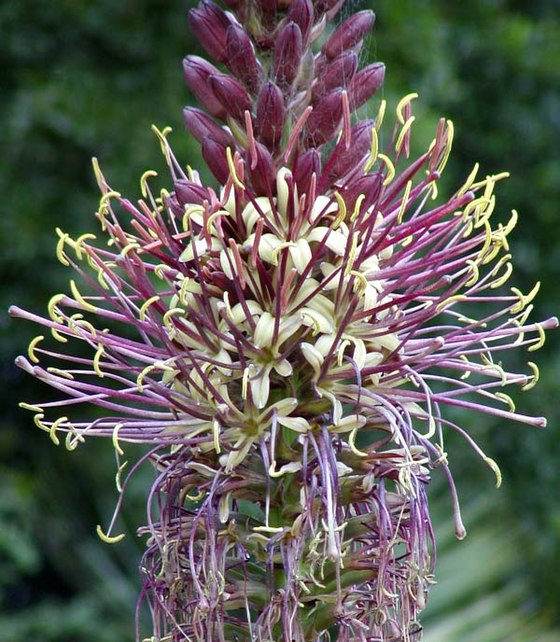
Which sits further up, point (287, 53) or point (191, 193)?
point (287, 53)

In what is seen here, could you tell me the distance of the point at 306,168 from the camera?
1739 millimetres

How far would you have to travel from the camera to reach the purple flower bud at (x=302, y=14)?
1823mm

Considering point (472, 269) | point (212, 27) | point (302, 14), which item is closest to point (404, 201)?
point (472, 269)

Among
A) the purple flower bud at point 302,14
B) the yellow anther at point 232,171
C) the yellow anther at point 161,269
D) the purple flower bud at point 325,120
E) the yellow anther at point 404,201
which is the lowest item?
the yellow anther at point 404,201

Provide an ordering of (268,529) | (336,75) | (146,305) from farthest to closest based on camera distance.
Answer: (336,75), (146,305), (268,529)

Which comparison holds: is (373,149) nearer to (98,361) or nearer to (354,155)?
(354,155)

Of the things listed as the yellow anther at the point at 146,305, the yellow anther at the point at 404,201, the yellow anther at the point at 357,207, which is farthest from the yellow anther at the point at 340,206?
the yellow anther at the point at 146,305

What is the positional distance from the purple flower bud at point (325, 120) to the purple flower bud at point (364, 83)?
0.29ft

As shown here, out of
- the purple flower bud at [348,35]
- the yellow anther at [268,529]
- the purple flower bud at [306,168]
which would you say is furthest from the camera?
the purple flower bud at [348,35]

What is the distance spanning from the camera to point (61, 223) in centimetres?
478

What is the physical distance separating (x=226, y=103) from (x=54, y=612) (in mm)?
3317

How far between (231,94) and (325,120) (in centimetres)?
17

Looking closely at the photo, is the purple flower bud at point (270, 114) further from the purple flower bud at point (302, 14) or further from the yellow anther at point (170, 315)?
the yellow anther at point (170, 315)

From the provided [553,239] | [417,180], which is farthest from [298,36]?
[553,239]
